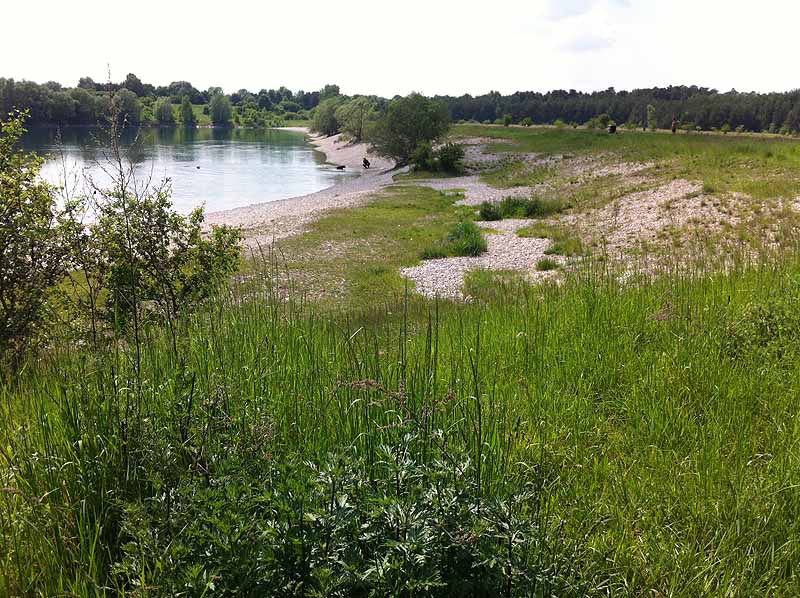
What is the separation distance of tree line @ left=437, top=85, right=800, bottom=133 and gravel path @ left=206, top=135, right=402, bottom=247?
4191cm

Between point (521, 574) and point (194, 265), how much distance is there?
872 centimetres

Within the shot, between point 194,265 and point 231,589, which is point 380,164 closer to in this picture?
point 194,265

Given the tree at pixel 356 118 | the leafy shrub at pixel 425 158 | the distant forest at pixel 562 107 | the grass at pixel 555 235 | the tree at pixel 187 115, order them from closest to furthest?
the grass at pixel 555 235
the distant forest at pixel 562 107
the leafy shrub at pixel 425 158
the tree at pixel 356 118
the tree at pixel 187 115

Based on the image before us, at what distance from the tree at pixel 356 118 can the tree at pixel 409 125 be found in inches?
1062

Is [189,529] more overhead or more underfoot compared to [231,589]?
more overhead

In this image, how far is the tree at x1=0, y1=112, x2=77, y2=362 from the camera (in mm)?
6887

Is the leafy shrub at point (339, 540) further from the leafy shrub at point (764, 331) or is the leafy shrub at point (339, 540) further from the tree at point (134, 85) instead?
the tree at point (134, 85)

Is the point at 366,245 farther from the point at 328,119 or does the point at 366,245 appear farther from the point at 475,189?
the point at 328,119

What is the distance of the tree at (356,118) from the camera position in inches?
3654

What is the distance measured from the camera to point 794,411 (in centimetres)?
404

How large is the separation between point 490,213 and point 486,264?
1065 cm

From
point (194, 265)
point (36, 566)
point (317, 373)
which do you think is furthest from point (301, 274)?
point (36, 566)

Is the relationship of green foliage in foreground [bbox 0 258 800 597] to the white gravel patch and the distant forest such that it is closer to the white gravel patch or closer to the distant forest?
the distant forest

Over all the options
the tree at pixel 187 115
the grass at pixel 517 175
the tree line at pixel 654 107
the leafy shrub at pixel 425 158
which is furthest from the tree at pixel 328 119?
the grass at pixel 517 175
